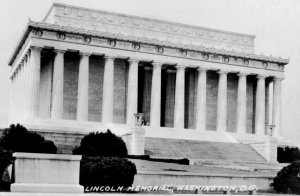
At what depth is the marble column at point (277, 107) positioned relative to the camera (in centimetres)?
6100

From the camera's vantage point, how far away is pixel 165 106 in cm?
6144

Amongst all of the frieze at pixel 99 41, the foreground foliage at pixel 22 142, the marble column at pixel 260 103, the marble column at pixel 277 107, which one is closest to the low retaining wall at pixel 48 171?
the foreground foliage at pixel 22 142

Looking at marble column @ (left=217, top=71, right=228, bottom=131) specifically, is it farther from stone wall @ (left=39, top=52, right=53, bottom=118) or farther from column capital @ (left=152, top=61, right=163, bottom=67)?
stone wall @ (left=39, top=52, right=53, bottom=118)

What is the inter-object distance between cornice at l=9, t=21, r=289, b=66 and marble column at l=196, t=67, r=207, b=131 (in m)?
1.83

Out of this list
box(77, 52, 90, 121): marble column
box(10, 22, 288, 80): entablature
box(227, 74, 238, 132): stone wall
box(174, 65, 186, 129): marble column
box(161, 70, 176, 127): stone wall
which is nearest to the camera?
box(10, 22, 288, 80): entablature

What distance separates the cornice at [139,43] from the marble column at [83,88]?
1864 mm

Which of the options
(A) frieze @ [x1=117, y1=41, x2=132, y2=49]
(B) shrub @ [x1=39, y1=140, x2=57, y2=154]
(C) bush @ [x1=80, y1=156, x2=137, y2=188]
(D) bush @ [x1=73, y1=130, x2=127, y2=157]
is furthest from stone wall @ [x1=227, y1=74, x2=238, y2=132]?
(C) bush @ [x1=80, y1=156, x2=137, y2=188]

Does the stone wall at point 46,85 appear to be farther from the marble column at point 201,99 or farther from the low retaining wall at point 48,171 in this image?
the low retaining wall at point 48,171

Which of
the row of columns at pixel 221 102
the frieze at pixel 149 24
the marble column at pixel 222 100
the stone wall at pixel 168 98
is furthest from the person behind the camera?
the stone wall at pixel 168 98

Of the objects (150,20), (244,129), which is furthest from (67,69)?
(244,129)

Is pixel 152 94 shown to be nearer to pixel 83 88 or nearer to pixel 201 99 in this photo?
pixel 201 99

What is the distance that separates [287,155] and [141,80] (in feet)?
59.7

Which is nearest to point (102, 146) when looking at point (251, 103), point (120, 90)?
point (120, 90)

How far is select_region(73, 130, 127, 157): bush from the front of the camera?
38.5 metres
